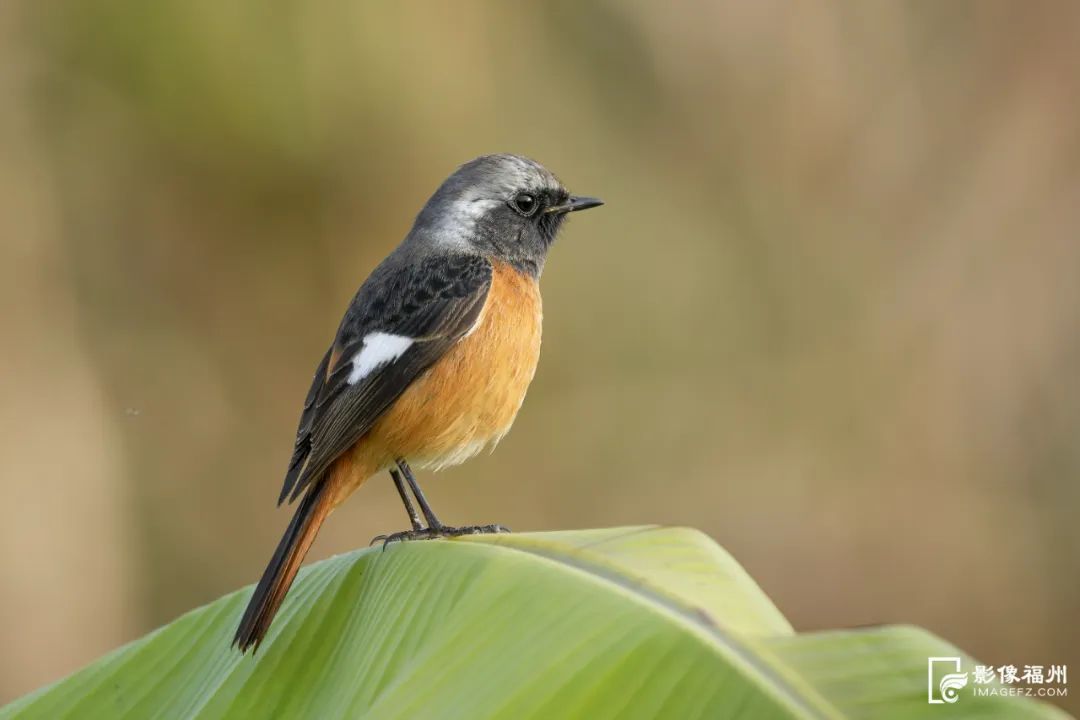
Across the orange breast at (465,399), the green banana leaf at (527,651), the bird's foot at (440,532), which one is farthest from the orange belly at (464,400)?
the green banana leaf at (527,651)

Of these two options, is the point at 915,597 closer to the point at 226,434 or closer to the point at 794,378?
the point at 794,378

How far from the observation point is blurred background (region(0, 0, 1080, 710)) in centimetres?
647

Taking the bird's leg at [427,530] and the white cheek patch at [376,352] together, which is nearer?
the bird's leg at [427,530]

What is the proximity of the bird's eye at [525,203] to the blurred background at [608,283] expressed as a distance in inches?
103

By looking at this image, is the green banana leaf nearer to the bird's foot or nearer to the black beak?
the bird's foot

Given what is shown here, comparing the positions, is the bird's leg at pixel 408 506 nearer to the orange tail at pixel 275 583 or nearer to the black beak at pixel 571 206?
the orange tail at pixel 275 583

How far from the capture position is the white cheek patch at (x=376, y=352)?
3.63 m

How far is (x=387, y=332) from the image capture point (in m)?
3.79

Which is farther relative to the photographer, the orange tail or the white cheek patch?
the white cheek patch

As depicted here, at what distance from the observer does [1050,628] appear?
688 cm

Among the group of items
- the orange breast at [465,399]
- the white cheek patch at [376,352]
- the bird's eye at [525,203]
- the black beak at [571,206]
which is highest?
the bird's eye at [525,203]

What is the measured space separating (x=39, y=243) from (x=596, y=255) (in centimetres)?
328

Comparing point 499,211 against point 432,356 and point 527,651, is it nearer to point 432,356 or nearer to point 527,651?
point 432,356

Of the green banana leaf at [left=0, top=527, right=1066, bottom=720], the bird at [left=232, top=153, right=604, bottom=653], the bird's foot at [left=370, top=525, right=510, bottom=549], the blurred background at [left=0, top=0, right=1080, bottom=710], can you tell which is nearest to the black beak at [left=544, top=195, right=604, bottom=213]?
the bird at [left=232, top=153, right=604, bottom=653]
